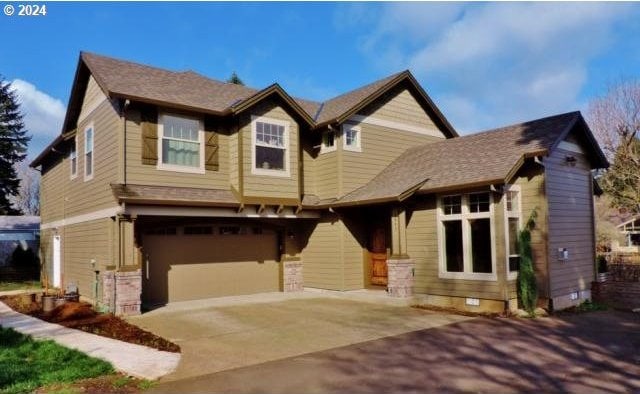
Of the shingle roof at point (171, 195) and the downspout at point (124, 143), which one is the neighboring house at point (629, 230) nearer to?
the shingle roof at point (171, 195)

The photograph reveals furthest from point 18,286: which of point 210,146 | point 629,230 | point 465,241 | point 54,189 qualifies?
point 629,230

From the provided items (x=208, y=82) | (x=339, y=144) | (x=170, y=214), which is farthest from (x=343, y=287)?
(x=208, y=82)

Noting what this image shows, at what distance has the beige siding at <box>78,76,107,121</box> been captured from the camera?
13.8m

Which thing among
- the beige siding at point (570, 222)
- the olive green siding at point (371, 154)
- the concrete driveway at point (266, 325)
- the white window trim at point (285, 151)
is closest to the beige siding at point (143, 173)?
the white window trim at point (285, 151)

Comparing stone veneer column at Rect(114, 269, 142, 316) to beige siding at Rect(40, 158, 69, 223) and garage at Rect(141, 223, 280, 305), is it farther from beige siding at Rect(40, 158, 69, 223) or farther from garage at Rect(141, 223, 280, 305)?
beige siding at Rect(40, 158, 69, 223)

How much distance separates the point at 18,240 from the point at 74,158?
1299 cm

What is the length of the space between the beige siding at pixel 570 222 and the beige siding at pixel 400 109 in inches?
225

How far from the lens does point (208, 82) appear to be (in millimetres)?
16156

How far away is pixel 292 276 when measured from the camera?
51.4 ft

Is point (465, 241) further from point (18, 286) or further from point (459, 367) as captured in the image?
point (18, 286)

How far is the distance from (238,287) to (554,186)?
934 centimetres

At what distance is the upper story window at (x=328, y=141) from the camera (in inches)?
599

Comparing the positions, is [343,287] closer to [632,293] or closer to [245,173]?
[245,173]

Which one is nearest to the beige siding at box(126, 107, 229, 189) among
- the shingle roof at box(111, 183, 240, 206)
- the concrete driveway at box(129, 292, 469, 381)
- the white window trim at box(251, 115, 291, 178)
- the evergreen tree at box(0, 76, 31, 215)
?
the shingle roof at box(111, 183, 240, 206)
